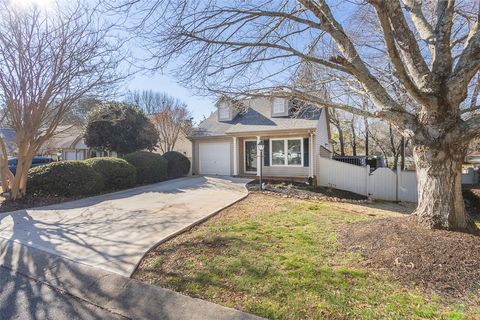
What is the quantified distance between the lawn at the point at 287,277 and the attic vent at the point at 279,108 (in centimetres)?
1092

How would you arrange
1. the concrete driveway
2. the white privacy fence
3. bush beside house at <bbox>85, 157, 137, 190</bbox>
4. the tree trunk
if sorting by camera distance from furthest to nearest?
the white privacy fence
bush beside house at <bbox>85, 157, 137, 190</bbox>
the concrete driveway
the tree trunk

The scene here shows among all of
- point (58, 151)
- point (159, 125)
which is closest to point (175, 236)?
point (159, 125)

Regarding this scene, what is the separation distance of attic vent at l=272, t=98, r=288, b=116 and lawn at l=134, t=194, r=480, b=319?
10925mm

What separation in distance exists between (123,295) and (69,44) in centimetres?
868

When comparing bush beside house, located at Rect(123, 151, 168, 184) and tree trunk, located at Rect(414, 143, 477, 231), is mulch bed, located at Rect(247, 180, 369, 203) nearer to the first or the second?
bush beside house, located at Rect(123, 151, 168, 184)

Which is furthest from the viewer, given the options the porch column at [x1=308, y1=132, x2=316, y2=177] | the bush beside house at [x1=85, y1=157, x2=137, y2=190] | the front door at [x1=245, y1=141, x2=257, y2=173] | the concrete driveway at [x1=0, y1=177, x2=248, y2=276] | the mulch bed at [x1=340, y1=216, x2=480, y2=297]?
the front door at [x1=245, y1=141, x2=257, y2=173]

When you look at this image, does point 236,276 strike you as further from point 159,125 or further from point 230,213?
point 159,125

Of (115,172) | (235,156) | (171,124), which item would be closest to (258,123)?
(235,156)

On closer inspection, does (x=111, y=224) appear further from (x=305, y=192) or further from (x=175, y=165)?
(x=175, y=165)

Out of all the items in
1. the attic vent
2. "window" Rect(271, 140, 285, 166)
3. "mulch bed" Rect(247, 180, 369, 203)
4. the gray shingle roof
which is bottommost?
"mulch bed" Rect(247, 180, 369, 203)

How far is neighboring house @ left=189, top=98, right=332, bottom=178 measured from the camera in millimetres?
14328

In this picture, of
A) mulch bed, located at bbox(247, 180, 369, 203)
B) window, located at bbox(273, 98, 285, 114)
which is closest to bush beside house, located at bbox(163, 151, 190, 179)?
mulch bed, located at bbox(247, 180, 369, 203)

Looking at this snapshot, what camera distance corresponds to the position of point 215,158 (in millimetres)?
17344

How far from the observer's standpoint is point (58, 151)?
80.9ft
